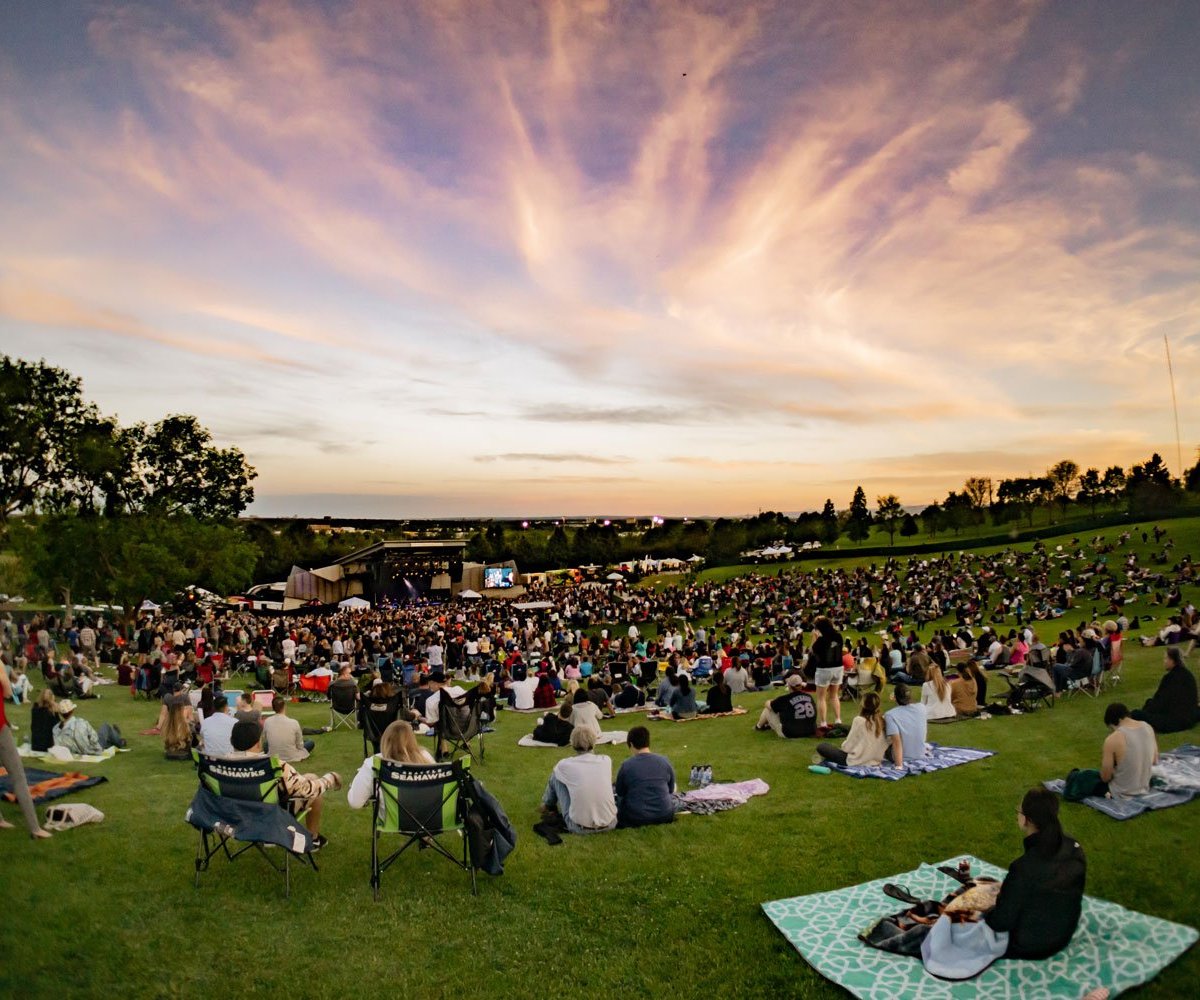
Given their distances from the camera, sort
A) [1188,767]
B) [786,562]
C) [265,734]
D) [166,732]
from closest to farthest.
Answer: [1188,767]
[265,734]
[166,732]
[786,562]

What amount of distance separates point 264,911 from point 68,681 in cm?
1647

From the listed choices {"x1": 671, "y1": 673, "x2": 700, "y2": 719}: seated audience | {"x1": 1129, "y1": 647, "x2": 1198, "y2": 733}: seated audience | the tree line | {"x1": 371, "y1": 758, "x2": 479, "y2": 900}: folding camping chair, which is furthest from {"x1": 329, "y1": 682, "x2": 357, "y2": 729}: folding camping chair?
the tree line

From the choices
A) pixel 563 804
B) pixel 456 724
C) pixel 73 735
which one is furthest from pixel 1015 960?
pixel 73 735

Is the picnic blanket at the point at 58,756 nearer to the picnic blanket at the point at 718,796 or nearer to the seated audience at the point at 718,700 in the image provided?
the picnic blanket at the point at 718,796

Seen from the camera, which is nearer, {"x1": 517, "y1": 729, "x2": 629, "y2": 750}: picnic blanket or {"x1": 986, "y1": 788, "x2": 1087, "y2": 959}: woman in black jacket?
{"x1": 986, "y1": 788, "x2": 1087, "y2": 959}: woman in black jacket

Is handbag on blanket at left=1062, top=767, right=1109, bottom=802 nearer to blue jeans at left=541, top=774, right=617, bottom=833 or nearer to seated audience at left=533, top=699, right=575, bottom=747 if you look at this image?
blue jeans at left=541, top=774, right=617, bottom=833

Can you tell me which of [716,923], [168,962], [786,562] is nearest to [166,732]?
[168,962]

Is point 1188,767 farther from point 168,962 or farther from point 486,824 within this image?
point 168,962

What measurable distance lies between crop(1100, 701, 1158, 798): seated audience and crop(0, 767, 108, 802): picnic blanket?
A: 37.2ft

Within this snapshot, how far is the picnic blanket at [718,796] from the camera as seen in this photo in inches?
324

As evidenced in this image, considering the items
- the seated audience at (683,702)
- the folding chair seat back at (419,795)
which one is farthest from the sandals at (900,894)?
the seated audience at (683,702)

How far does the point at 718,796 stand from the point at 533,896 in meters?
3.09

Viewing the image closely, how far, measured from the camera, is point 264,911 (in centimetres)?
589

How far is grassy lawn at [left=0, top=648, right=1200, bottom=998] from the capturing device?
4.94m
